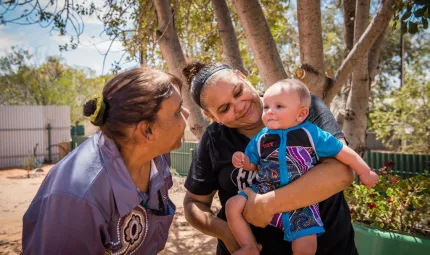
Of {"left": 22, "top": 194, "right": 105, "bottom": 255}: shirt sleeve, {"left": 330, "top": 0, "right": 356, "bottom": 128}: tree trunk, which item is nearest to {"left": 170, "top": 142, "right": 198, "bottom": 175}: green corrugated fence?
{"left": 330, "top": 0, "right": 356, "bottom": 128}: tree trunk

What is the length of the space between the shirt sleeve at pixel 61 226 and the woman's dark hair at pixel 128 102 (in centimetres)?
49

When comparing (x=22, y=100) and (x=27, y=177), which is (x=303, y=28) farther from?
(x=22, y=100)

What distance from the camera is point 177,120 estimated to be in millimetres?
2135

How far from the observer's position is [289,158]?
6.40ft

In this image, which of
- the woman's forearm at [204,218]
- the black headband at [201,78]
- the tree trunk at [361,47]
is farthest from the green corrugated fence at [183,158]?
the black headband at [201,78]

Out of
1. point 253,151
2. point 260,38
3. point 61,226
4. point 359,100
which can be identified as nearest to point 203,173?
point 253,151

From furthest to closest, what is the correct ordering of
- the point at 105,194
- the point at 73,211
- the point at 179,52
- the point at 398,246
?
the point at 179,52 → the point at 398,246 → the point at 105,194 → the point at 73,211

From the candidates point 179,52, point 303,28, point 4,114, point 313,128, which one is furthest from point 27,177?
point 313,128

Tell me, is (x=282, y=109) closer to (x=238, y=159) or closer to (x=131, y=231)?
(x=238, y=159)

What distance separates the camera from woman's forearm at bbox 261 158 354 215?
1799mm

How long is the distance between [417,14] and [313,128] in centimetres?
183

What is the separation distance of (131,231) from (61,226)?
0.53 meters

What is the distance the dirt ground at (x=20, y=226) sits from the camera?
21.4 ft

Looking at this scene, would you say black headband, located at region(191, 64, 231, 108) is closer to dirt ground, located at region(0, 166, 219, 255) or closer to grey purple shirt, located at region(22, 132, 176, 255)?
grey purple shirt, located at region(22, 132, 176, 255)
